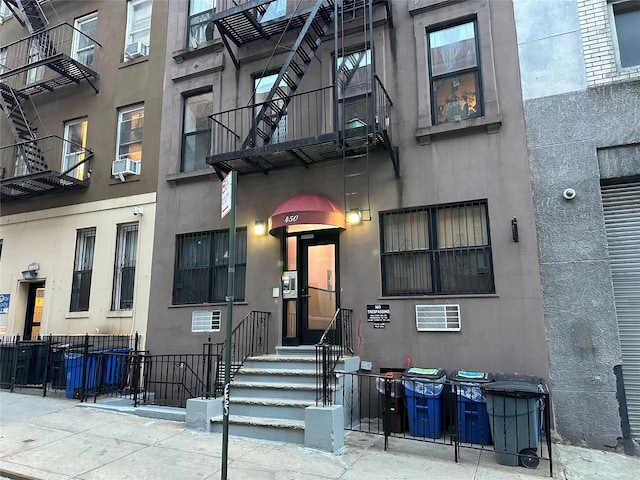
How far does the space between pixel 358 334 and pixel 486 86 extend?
207 inches

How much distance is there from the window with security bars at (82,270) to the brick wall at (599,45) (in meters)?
12.3

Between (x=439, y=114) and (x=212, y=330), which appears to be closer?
(x=439, y=114)

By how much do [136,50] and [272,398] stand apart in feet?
34.0

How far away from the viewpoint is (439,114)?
29.8ft

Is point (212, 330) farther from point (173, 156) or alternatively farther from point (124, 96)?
point (124, 96)

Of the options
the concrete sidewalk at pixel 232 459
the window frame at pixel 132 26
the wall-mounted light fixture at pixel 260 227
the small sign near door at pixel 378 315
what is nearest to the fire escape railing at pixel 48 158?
the window frame at pixel 132 26

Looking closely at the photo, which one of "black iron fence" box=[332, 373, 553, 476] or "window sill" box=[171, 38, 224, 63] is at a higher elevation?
"window sill" box=[171, 38, 224, 63]

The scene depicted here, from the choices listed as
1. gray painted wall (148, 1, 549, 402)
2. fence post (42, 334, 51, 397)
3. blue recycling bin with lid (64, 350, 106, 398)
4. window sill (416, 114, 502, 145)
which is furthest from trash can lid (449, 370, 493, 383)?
fence post (42, 334, 51, 397)

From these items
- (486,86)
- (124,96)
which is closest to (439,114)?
(486,86)

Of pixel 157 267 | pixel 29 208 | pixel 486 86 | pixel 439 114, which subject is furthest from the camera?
pixel 29 208

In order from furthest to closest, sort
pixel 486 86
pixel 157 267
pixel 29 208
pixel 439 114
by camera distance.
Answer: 1. pixel 29 208
2. pixel 157 267
3. pixel 439 114
4. pixel 486 86

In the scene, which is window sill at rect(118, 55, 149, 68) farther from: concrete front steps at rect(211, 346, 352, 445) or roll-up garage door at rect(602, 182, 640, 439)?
roll-up garage door at rect(602, 182, 640, 439)

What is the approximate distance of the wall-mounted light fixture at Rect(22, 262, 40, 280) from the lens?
43.2 ft

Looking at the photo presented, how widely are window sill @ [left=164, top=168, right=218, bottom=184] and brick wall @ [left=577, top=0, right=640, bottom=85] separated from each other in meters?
7.93
